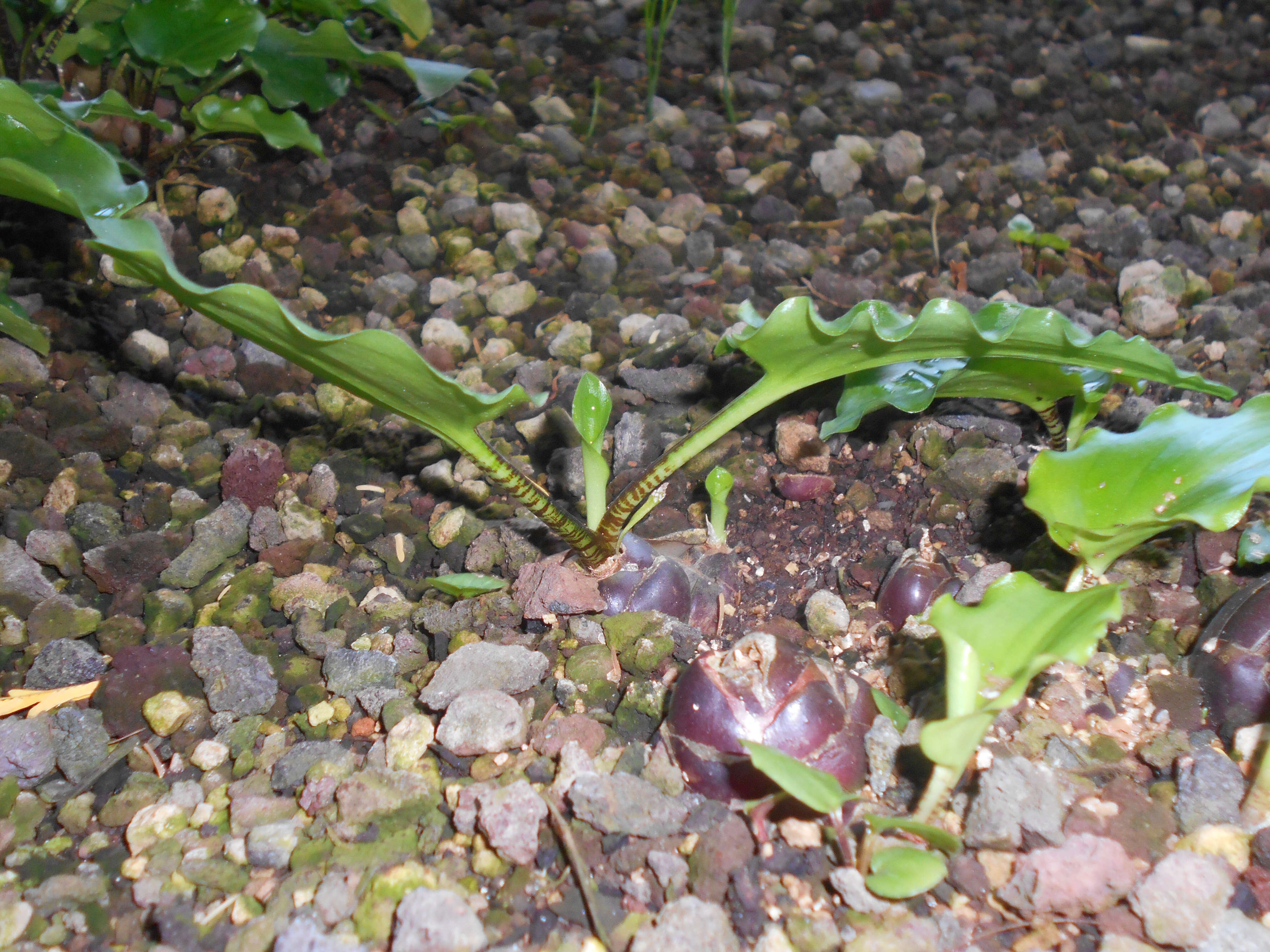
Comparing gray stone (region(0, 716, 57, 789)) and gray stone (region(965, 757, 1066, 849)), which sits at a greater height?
gray stone (region(965, 757, 1066, 849))

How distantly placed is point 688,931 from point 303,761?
442 millimetres

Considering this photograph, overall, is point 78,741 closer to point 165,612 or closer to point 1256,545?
point 165,612

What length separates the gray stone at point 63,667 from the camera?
0.96 meters

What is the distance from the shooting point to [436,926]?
704mm

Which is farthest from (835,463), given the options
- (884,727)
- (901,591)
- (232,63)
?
(232,63)

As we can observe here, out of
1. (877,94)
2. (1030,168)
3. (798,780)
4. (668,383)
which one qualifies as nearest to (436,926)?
(798,780)

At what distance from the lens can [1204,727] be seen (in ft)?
2.92

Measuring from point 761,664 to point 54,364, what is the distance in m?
1.25

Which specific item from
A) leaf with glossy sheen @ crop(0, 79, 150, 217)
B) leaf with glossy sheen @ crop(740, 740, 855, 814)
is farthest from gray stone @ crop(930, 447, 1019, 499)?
leaf with glossy sheen @ crop(0, 79, 150, 217)

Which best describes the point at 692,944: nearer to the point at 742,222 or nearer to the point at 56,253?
the point at 742,222

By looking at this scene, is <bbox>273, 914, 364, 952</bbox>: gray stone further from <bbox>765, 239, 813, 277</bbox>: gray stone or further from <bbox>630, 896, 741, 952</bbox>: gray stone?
<bbox>765, 239, 813, 277</bbox>: gray stone

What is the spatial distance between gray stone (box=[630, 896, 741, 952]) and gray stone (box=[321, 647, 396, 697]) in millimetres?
421

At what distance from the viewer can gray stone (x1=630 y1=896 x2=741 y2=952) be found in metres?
0.70

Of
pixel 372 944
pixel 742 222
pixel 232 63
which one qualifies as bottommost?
pixel 372 944
